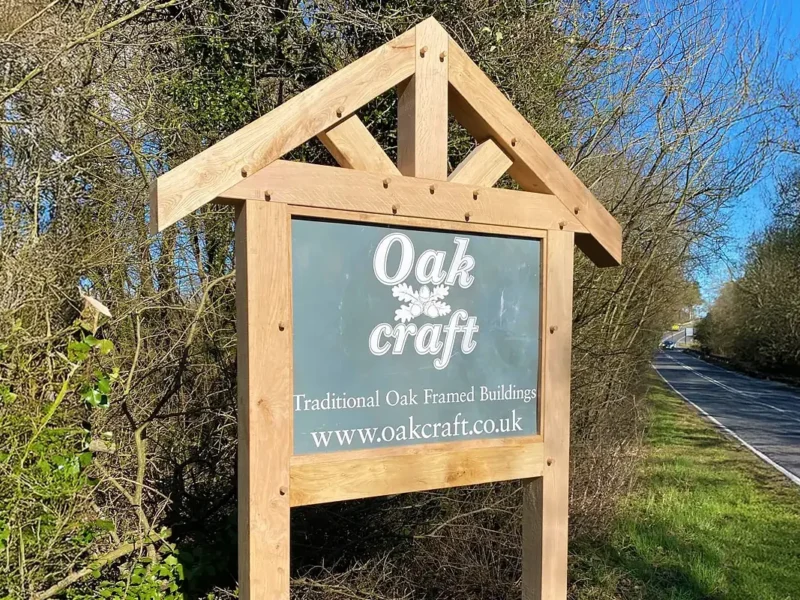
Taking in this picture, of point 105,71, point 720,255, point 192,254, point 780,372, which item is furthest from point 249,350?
point 780,372

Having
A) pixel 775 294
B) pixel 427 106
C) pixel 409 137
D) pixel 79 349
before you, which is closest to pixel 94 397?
pixel 79 349

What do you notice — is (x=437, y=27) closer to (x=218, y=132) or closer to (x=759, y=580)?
(x=218, y=132)

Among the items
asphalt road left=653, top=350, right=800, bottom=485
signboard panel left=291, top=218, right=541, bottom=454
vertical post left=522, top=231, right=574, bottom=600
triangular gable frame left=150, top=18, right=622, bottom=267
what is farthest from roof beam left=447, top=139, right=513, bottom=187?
asphalt road left=653, top=350, right=800, bottom=485

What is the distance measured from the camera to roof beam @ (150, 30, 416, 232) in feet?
5.86

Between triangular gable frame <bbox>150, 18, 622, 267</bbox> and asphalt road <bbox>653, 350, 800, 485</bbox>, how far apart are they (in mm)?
7688

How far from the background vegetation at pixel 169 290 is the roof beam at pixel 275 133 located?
3.85ft

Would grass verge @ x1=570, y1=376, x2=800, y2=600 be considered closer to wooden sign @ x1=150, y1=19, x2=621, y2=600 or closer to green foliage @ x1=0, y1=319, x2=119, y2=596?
wooden sign @ x1=150, y1=19, x2=621, y2=600

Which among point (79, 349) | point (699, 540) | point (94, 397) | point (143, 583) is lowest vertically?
point (699, 540)

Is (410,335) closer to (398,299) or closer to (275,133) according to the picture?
(398,299)

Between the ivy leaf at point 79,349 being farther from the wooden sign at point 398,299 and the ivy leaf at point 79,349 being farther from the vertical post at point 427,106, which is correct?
the vertical post at point 427,106

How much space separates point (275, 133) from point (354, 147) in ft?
1.05

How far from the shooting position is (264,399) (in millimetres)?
1885

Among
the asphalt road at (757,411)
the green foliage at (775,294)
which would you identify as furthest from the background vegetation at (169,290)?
the green foliage at (775,294)

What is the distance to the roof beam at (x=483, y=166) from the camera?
7.75 feet
